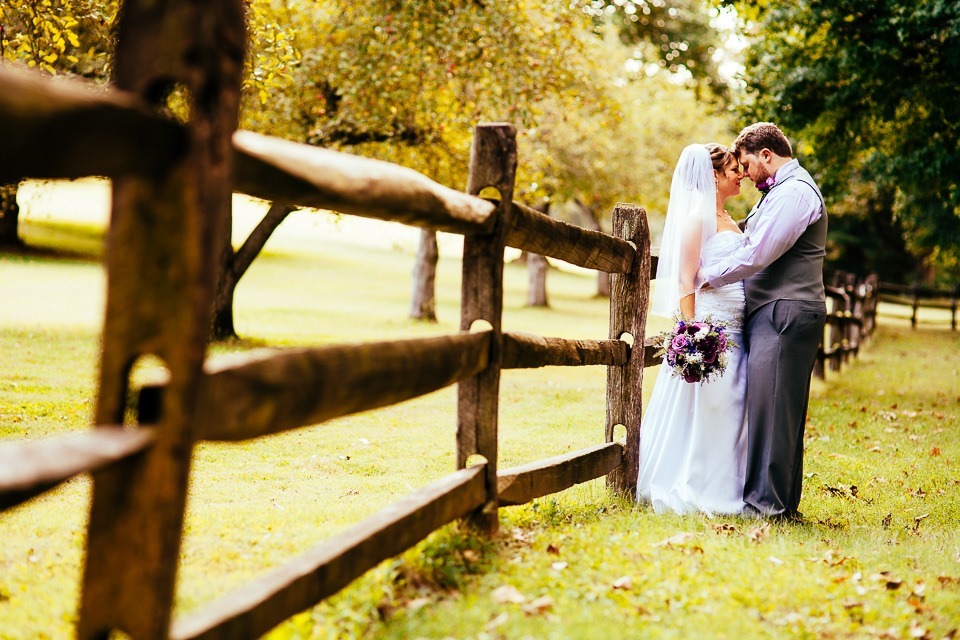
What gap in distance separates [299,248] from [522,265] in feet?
51.2

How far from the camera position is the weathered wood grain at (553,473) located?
14.7ft

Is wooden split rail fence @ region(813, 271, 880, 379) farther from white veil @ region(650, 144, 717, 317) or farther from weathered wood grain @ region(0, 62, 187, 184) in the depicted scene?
weathered wood grain @ region(0, 62, 187, 184)

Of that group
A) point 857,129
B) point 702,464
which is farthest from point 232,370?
point 857,129

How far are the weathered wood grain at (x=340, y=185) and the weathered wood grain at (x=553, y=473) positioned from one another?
4.64 ft

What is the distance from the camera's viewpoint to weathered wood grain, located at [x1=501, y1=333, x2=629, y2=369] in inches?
171

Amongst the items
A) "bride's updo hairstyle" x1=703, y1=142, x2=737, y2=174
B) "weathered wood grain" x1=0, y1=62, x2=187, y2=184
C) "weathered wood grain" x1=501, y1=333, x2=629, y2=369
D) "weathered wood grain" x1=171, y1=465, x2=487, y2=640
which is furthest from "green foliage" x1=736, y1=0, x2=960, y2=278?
"weathered wood grain" x1=0, y1=62, x2=187, y2=184

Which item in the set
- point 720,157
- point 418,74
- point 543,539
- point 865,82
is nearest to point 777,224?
point 720,157

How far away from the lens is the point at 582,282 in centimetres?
4991

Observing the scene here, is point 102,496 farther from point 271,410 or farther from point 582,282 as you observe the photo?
point 582,282

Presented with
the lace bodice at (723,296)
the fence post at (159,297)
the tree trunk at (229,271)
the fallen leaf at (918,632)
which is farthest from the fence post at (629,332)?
the tree trunk at (229,271)

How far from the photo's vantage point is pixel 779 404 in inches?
222

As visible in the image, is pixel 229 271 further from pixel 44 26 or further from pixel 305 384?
pixel 305 384

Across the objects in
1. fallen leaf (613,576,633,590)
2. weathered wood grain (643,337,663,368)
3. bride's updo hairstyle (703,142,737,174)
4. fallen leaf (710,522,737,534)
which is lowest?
fallen leaf (710,522,737,534)

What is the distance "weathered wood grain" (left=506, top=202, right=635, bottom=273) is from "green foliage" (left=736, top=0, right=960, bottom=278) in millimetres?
6790
